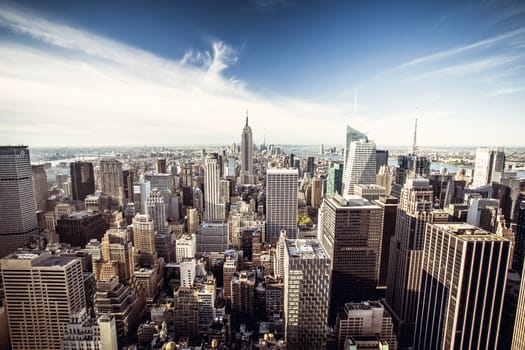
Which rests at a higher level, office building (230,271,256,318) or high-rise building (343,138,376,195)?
high-rise building (343,138,376,195)

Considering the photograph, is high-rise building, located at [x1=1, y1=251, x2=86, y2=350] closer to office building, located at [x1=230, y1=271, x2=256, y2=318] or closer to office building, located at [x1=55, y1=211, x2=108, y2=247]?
office building, located at [x1=230, y1=271, x2=256, y2=318]

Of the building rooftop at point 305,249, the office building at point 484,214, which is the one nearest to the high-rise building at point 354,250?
the building rooftop at point 305,249

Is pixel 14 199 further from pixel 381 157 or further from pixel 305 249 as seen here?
pixel 381 157

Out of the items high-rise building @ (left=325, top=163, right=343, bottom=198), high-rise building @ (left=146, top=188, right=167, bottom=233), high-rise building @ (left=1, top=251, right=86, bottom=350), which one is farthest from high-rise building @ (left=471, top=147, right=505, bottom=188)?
high-rise building @ (left=1, top=251, right=86, bottom=350)

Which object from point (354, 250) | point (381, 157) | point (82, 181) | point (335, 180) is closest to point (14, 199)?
point (82, 181)

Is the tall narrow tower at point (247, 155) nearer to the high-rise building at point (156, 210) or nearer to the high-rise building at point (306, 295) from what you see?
the high-rise building at point (156, 210)
